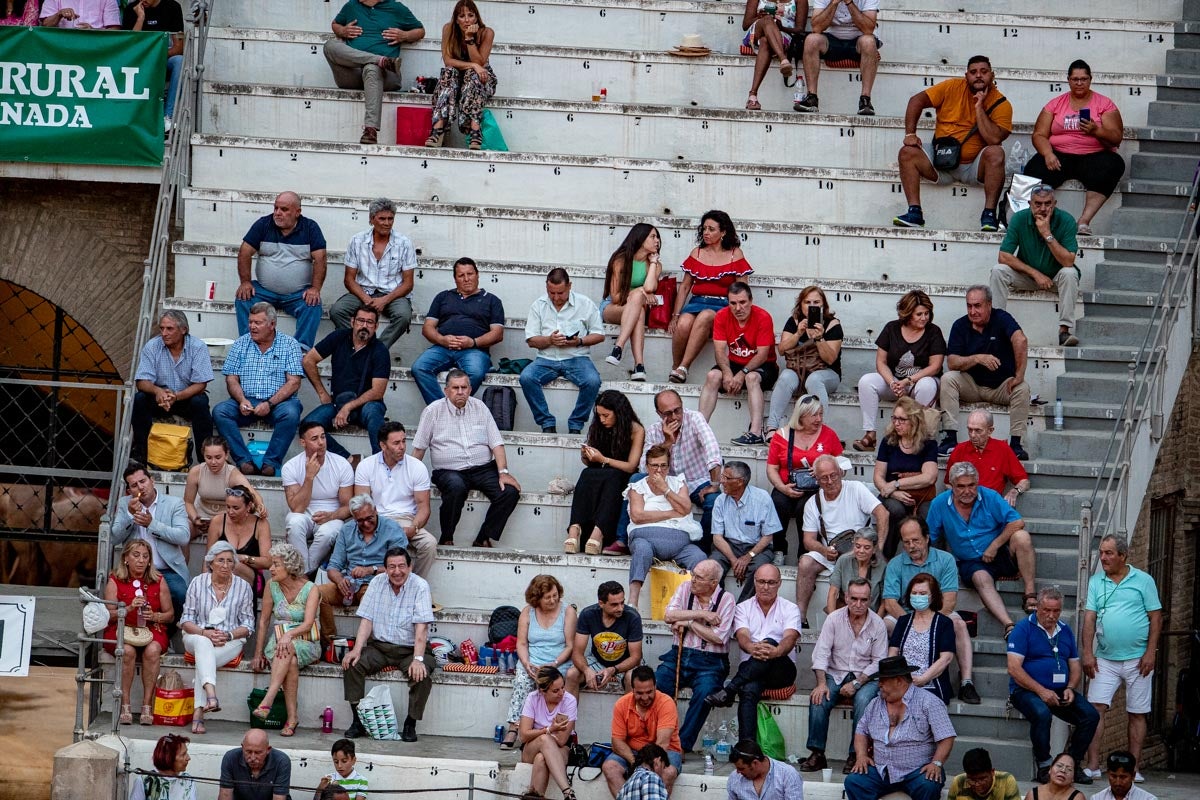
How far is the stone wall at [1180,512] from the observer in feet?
54.4

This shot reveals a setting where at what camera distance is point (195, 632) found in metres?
13.4

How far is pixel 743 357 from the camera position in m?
15.1

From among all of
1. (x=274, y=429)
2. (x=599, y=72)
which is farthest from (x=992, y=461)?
(x=599, y=72)

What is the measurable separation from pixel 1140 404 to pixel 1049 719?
3.33 meters

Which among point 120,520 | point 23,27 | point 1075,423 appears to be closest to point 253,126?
point 23,27

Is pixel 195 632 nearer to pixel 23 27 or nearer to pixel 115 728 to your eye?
pixel 115 728

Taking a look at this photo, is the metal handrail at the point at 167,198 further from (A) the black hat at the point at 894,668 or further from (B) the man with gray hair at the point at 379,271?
(A) the black hat at the point at 894,668

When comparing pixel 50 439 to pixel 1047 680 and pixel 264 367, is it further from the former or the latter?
pixel 1047 680

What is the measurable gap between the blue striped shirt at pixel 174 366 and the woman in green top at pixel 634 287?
10.4 feet

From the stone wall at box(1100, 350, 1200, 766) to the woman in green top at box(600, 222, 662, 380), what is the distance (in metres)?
4.29

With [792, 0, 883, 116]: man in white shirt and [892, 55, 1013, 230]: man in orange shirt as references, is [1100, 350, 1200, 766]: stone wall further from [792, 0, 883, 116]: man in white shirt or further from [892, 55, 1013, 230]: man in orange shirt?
[792, 0, 883, 116]: man in white shirt

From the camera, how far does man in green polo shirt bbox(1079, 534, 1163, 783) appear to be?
1324cm

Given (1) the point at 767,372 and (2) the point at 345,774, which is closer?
(2) the point at 345,774

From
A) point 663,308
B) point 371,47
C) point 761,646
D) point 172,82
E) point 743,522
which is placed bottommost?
point 761,646
